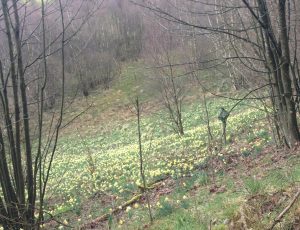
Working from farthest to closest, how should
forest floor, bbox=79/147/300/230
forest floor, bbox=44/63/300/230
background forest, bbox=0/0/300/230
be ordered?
forest floor, bbox=44/63/300/230, background forest, bbox=0/0/300/230, forest floor, bbox=79/147/300/230

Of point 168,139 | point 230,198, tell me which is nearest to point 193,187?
point 230,198

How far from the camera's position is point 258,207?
4547 mm

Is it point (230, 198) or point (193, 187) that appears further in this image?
point (193, 187)

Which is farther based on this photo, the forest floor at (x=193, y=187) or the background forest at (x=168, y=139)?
the forest floor at (x=193, y=187)

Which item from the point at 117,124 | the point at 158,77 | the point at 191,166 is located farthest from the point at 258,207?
the point at 117,124

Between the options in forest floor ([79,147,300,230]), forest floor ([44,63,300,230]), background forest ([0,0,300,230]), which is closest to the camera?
forest floor ([79,147,300,230])

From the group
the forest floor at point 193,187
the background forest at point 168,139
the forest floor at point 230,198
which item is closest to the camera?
the forest floor at point 230,198

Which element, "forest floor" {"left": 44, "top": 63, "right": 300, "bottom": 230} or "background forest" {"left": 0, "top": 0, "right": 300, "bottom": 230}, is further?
"forest floor" {"left": 44, "top": 63, "right": 300, "bottom": 230}

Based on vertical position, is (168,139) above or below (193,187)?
below

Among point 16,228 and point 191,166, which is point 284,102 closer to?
point 191,166

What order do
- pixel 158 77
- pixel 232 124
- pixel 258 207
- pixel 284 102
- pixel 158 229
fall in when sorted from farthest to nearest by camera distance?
pixel 158 77 → pixel 232 124 → pixel 284 102 → pixel 158 229 → pixel 258 207

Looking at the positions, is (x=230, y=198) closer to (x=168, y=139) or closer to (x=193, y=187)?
(x=193, y=187)

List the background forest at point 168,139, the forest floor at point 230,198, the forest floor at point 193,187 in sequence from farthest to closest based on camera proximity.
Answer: the forest floor at point 193,187 < the background forest at point 168,139 < the forest floor at point 230,198

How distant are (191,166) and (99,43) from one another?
129 ft
